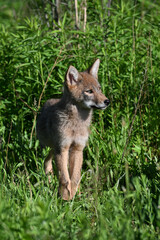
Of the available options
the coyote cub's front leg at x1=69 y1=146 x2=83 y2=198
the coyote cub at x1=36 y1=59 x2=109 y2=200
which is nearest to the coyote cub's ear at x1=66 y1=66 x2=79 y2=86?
the coyote cub at x1=36 y1=59 x2=109 y2=200

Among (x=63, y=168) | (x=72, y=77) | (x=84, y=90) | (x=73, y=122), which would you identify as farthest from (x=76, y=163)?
(x=72, y=77)

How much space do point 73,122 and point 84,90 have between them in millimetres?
438

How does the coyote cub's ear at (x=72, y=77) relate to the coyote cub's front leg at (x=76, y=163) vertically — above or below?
above

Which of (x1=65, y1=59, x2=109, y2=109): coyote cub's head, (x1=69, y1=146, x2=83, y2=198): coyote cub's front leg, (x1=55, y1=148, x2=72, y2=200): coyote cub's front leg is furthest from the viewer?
(x1=69, y1=146, x2=83, y2=198): coyote cub's front leg

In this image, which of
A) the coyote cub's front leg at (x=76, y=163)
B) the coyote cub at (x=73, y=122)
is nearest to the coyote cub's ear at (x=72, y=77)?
the coyote cub at (x=73, y=122)

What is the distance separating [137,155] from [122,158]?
60 centimetres

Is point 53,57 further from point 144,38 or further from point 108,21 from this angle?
point 144,38

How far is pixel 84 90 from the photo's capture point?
498 centimetres

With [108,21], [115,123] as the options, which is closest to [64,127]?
[115,123]

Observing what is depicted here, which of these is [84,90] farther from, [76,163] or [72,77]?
[76,163]

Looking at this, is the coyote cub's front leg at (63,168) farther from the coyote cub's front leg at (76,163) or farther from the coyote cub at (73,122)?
the coyote cub's front leg at (76,163)

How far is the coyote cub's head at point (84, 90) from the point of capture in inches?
191

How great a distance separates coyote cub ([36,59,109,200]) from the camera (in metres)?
4.95

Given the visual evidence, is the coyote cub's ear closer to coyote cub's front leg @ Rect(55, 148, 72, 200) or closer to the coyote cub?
the coyote cub
